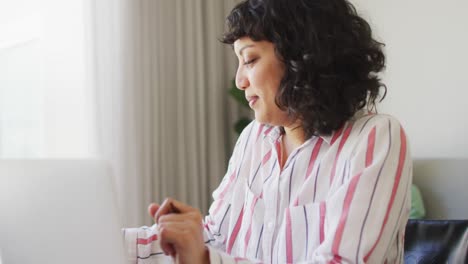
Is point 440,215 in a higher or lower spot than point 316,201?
lower

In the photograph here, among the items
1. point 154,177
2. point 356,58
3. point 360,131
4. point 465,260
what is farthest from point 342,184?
point 154,177

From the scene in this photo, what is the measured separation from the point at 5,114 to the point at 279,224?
1.67 metres

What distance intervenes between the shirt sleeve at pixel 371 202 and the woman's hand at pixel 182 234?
21 cm

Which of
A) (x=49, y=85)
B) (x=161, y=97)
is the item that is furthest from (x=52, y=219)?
(x=161, y=97)

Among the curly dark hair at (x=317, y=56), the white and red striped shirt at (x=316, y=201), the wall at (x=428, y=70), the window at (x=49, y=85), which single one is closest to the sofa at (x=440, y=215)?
the wall at (x=428, y=70)

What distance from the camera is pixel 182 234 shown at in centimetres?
78

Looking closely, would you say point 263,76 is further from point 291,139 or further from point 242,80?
point 291,139

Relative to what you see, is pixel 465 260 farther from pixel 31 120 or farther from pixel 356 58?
pixel 31 120

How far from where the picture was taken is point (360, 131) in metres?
1.03

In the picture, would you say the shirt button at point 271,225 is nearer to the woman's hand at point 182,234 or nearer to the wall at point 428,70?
the woman's hand at point 182,234

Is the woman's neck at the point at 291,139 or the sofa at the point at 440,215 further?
the sofa at the point at 440,215

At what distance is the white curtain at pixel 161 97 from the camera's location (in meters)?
2.53

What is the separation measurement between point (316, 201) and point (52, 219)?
1.77ft

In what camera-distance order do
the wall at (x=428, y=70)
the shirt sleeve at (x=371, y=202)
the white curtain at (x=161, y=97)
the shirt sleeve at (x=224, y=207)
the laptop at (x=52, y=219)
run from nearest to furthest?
1. the laptop at (x=52, y=219)
2. the shirt sleeve at (x=371, y=202)
3. the shirt sleeve at (x=224, y=207)
4. the wall at (x=428, y=70)
5. the white curtain at (x=161, y=97)
